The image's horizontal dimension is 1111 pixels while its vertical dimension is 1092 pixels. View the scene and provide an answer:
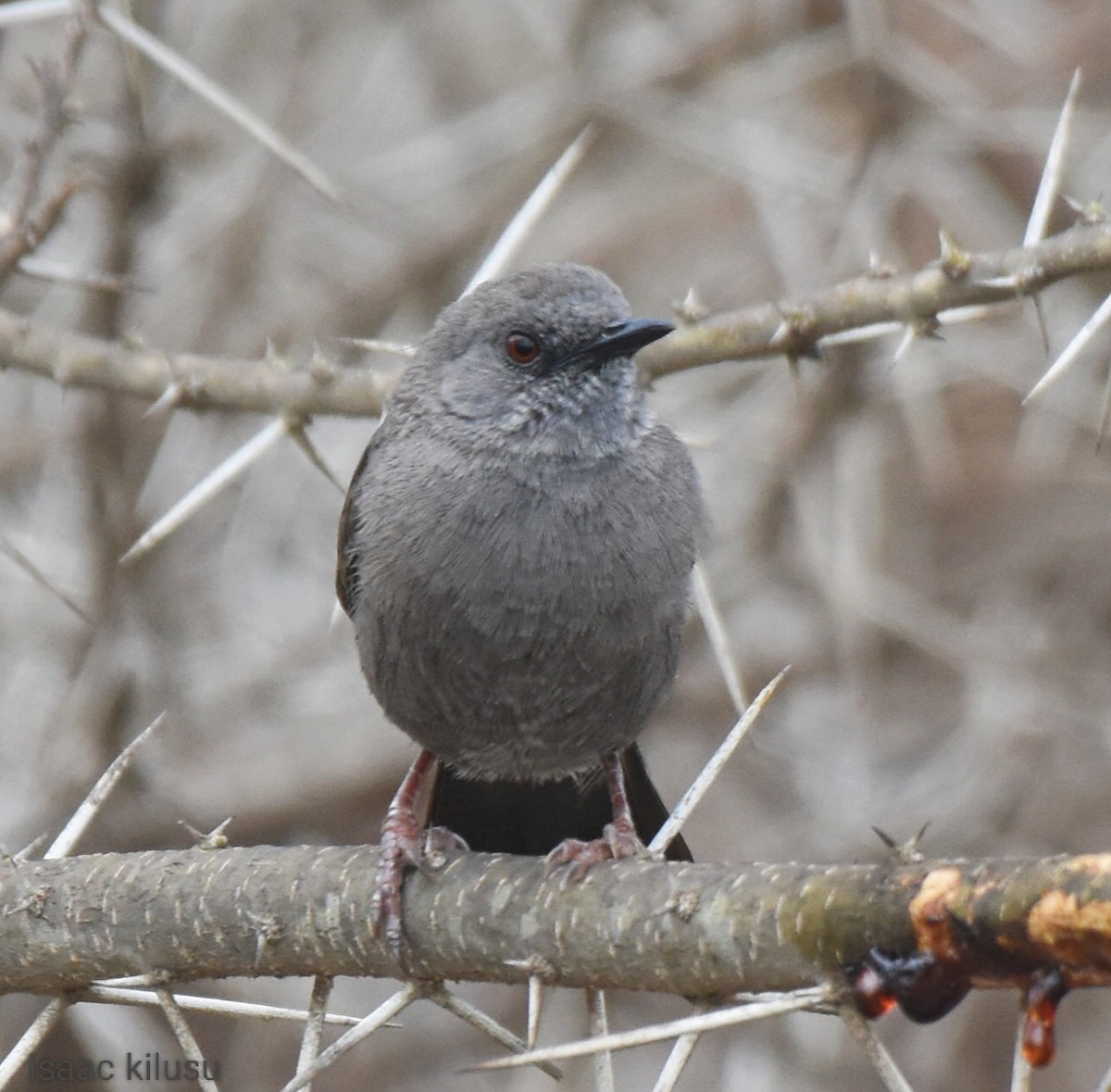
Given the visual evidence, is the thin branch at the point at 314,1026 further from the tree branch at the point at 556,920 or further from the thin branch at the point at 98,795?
the thin branch at the point at 98,795

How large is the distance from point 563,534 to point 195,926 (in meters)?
1.59

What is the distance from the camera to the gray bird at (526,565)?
431 cm

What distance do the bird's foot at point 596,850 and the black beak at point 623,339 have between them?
54.9 inches

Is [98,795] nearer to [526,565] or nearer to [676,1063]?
[676,1063]

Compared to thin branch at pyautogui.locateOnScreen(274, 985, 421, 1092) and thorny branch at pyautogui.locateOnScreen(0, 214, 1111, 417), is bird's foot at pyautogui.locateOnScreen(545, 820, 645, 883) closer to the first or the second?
thin branch at pyautogui.locateOnScreen(274, 985, 421, 1092)

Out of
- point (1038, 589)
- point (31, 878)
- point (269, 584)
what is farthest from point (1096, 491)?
point (31, 878)

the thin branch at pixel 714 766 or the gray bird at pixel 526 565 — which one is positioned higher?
the gray bird at pixel 526 565

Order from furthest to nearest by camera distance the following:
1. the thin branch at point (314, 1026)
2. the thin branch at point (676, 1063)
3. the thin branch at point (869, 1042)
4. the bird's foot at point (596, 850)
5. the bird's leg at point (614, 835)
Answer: the bird's leg at point (614, 835)
the bird's foot at point (596, 850)
the thin branch at point (314, 1026)
the thin branch at point (676, 1063)
the thin branch at point (869, 1042)

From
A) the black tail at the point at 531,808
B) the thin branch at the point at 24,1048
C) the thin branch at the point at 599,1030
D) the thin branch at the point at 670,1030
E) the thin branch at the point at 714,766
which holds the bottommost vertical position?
the thin branch at the point at 670,1030

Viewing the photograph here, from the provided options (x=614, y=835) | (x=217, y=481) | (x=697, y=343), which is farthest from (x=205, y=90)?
(x=614, y=835)

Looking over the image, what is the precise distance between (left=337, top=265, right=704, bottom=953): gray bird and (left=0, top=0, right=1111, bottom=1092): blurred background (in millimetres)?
1872

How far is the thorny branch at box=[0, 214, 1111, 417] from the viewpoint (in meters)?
3.52

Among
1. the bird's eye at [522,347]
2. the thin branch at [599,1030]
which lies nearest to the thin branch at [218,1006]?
the thin branch at [599,1030]

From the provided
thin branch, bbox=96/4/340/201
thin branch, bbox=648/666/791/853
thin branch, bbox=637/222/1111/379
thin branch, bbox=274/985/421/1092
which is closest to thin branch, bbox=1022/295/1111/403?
thin branch, bbox=637/222/1111/379
